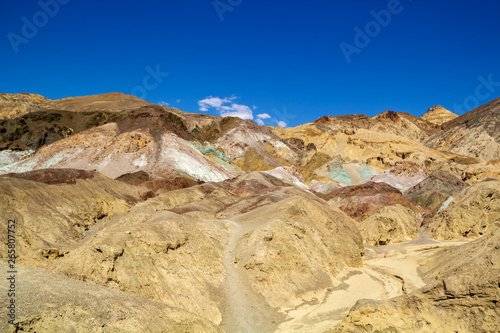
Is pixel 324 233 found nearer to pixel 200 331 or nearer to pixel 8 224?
pixel 200 331

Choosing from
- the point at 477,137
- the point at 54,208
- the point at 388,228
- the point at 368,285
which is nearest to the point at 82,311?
the point at 368,285

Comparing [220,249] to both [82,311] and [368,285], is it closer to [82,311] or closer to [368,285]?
[368,285]

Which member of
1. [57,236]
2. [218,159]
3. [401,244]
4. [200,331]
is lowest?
[401,244]

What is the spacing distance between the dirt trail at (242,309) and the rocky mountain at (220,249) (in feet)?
0.27

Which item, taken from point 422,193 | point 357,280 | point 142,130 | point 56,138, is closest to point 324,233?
point 357,280

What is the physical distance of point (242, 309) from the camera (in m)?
18.0

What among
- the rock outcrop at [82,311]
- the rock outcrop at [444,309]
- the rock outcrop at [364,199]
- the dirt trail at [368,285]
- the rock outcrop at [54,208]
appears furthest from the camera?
the rock outcrop at [364,199]

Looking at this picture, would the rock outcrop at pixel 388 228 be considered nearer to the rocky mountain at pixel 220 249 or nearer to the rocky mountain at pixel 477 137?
the rocky mountain at pixel 220 249

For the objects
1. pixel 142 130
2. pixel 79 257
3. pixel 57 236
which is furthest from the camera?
pixel 142 130

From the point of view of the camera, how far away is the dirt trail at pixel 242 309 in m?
16.7

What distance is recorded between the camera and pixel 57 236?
102 feet

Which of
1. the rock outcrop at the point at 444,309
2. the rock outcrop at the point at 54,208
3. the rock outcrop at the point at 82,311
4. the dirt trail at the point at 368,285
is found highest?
the rock outcrop at the point at 54,208

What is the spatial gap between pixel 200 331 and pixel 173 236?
27.9ft

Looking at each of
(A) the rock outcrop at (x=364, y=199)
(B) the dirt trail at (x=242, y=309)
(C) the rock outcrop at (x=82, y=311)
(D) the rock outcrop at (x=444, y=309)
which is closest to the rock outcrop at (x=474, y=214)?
(A) the rock outcrop at (x=364, y=199)
